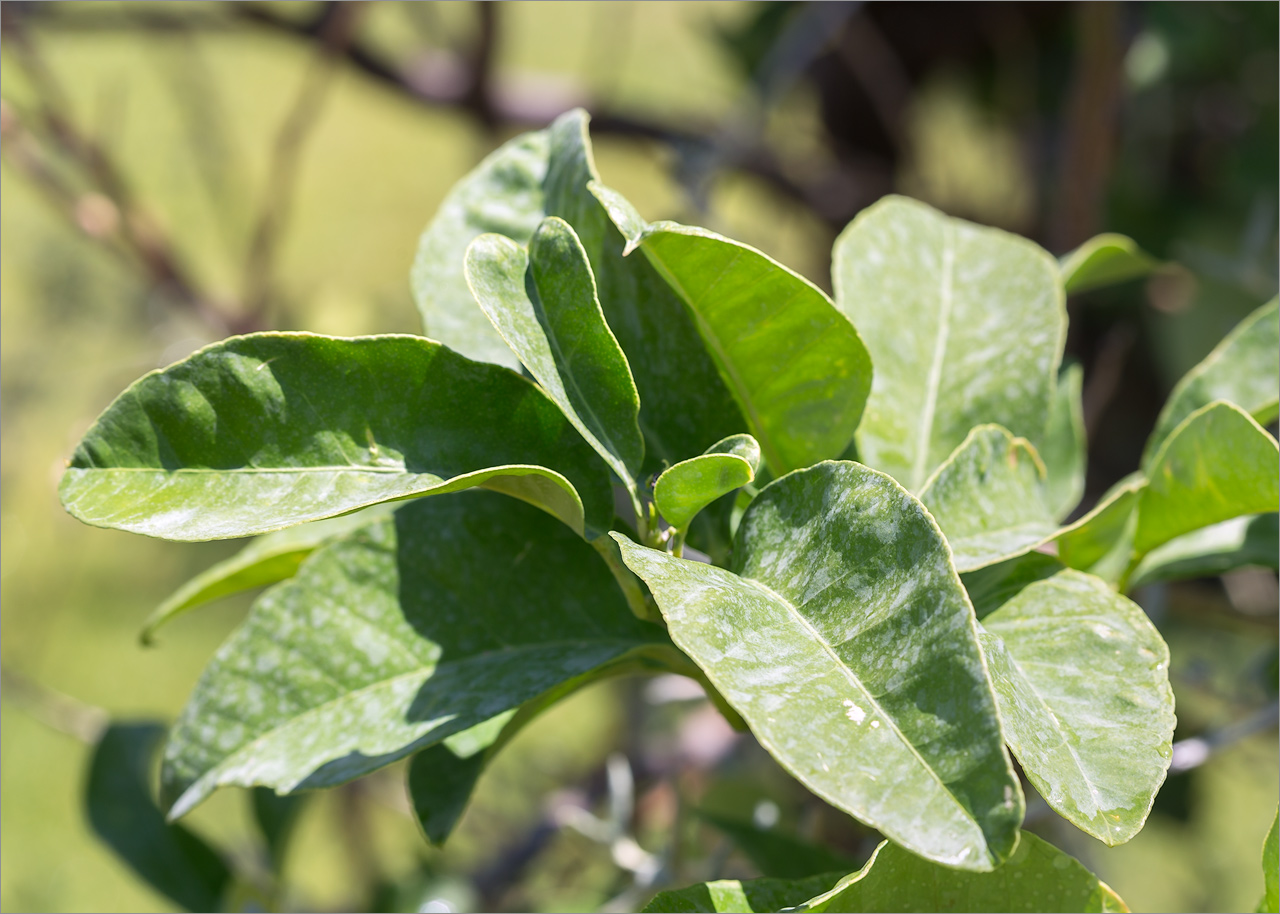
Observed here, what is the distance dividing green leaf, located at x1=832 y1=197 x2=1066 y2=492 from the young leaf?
0.06 m

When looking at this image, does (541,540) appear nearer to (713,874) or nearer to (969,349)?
(969,349)

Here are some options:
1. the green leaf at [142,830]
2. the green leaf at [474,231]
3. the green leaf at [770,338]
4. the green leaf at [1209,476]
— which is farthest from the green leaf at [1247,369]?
the green leaf at [142,830]

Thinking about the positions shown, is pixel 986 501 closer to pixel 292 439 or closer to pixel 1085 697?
pixel 1085 697

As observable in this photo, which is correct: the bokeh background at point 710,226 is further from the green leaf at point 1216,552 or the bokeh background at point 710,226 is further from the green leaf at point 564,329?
the green leaf at point 564,329

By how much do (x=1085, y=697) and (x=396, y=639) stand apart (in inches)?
10.5

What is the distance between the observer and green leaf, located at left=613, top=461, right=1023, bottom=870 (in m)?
0.28

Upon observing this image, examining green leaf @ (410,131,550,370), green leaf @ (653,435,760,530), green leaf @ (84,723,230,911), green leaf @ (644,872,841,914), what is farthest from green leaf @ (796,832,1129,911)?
green leaf @ (84,723,230,911)

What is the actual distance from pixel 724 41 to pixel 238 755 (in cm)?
125

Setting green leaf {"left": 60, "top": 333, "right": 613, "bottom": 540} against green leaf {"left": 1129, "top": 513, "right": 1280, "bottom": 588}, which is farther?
green leaf {"left": 1129, "top": 513, "right": 1280, "bottom": 588}

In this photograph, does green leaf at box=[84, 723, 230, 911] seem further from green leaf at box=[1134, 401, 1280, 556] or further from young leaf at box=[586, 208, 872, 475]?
green leaf at box=[1134, 401, 1280, 556]

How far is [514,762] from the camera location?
6.50ft

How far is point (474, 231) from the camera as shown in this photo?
0.47 metres

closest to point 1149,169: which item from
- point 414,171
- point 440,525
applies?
point 440,525

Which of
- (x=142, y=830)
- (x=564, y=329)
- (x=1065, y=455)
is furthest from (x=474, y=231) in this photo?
(x=142, y=830)
